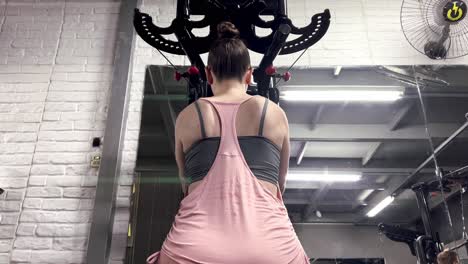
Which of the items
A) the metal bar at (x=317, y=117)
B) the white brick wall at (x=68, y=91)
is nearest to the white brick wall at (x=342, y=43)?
the white brick wall at (x=68, y=91)

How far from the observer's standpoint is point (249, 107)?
1.11m

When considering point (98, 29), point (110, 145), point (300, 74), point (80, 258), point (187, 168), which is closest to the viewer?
point (187, 168)

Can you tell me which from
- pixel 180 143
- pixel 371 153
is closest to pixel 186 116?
pixel 180 143

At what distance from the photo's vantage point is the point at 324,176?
2227mm

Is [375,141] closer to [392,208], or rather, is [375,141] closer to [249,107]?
[392,208]

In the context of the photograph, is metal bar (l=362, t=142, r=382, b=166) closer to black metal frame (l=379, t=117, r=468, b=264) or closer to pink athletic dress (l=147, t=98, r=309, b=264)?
black metal frame (l=379, t=117, r=468, b=264)

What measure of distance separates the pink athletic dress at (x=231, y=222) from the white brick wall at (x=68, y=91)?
125 centimetres

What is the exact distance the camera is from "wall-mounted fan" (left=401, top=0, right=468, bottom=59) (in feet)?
8.00

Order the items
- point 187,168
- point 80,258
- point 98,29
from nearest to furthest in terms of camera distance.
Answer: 1. point 187,168
2. point 80,258
3. point 98,29

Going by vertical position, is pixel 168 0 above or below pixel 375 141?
above

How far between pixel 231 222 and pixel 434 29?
214 cm

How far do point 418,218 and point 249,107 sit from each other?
4.85 feet

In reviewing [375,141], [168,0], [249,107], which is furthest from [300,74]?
[249,107]

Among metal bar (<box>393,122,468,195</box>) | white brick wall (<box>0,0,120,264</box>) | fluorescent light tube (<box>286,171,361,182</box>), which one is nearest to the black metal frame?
metal bar (<box>393,122,468,195</box>)
